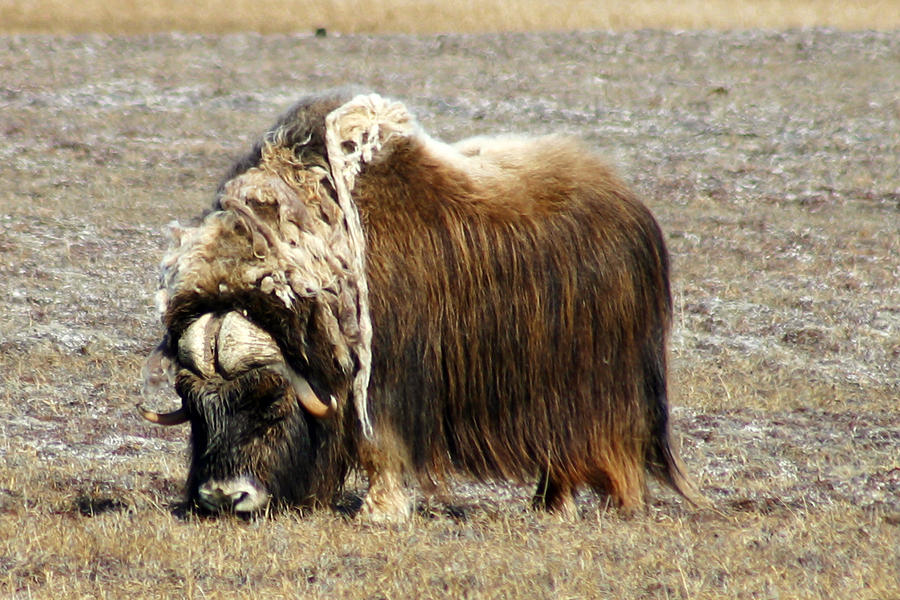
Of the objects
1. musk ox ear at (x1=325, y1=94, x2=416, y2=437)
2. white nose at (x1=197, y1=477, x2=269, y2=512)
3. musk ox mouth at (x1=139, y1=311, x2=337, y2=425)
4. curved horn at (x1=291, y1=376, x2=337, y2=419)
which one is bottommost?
white nose at (x1=197, y1=477, x2=269, y2=512)

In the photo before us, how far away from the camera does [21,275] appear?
27.2 feet

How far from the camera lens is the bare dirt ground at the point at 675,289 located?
11.3 feet

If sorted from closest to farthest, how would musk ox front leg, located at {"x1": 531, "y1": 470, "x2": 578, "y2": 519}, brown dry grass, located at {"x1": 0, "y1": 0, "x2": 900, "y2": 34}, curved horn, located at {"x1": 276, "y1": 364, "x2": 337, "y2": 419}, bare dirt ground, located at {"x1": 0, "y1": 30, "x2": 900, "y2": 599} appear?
bare dirt ground, located at {"x1": 0, "y1": 30, "x2": 900, "y2": 599} → curved horn, located at {"x1": 276, "y1": 364, "x2": 337, "y2": 419} → musk ox front leg, located at {"x1": 531, "y1": 470, "x2": 578, "y2": 519} → brown dry grass, located at {"x1": 0, "y1": 0, "x2": 900, "y2": 34}

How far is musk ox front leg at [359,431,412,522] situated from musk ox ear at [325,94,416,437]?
65 mm

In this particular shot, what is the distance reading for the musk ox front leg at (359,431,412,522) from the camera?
13.8 feet

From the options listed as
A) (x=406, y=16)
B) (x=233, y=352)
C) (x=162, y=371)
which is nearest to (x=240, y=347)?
(x=233, y=352)

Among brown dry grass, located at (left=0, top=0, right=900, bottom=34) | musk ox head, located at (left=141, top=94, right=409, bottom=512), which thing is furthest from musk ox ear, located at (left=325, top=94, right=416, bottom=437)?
brown dry grass, located at (left=0, top=0, right=900, bottom=34)

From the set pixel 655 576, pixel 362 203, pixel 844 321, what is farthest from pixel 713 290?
pixel 655 576

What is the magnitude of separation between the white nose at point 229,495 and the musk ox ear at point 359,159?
41 cm

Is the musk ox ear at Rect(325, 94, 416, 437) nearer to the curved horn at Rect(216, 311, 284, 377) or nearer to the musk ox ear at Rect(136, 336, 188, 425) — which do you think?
the curved horn at Rect(216, 311, 284, 377)

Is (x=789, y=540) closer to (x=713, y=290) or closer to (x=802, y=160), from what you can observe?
(x=713, y=290)

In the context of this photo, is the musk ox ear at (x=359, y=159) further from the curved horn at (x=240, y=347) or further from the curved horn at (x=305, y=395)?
the curved horn at (x=240, y=347)

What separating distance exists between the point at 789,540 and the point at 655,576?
1.82ft

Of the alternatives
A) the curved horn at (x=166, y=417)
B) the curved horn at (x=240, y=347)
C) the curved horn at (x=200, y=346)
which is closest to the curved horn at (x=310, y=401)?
the curved horn at (x=240, y=347)
